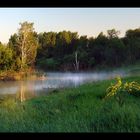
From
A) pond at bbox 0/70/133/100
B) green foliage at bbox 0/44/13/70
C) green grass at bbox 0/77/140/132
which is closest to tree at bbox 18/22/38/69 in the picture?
green foliage at bbox 0/44/13/70

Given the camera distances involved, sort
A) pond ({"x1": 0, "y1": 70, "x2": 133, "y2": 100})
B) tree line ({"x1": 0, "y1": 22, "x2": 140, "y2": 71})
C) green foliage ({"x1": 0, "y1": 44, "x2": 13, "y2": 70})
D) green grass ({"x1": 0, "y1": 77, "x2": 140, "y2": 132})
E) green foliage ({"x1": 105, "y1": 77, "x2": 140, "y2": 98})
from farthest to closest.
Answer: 1. pond ({"x1": 0, "y1": 70, "x2": 133, "y2": 100})
2. green foliage ({"x1": 0, "y1": 44, "x2": 13, "y2": 70})
3. tree line ({"x1": 0, "y1": 22, "x2": 140, "y2": 71})
4. green foliage ({"x1": 105, "y1": 77, "x2": 140, "y2": 98})
5. green grass ({"x1": 0, "y1": 77, "x2": 140, "y2": 132})

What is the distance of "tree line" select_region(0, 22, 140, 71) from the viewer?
7000 millimetres

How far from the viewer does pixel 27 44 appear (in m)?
7.97

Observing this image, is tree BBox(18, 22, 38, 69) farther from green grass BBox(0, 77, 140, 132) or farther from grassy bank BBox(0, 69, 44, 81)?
green grass BBox(0, 77, 140, 132)

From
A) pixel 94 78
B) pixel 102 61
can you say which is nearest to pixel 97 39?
pixel 102 61

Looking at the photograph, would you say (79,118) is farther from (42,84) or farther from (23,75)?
(42,84)

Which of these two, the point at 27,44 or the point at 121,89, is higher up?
the point at 27,44

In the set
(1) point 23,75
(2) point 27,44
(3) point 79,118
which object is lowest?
(3) point 79,118

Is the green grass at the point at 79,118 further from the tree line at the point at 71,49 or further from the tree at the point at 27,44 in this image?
the tree at the point at 27,44

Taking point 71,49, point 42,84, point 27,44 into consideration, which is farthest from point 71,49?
point 42,84

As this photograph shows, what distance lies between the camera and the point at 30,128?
4.03 meters

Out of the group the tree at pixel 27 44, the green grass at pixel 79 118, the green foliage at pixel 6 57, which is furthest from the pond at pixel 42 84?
the green grass at pixel 79 118
